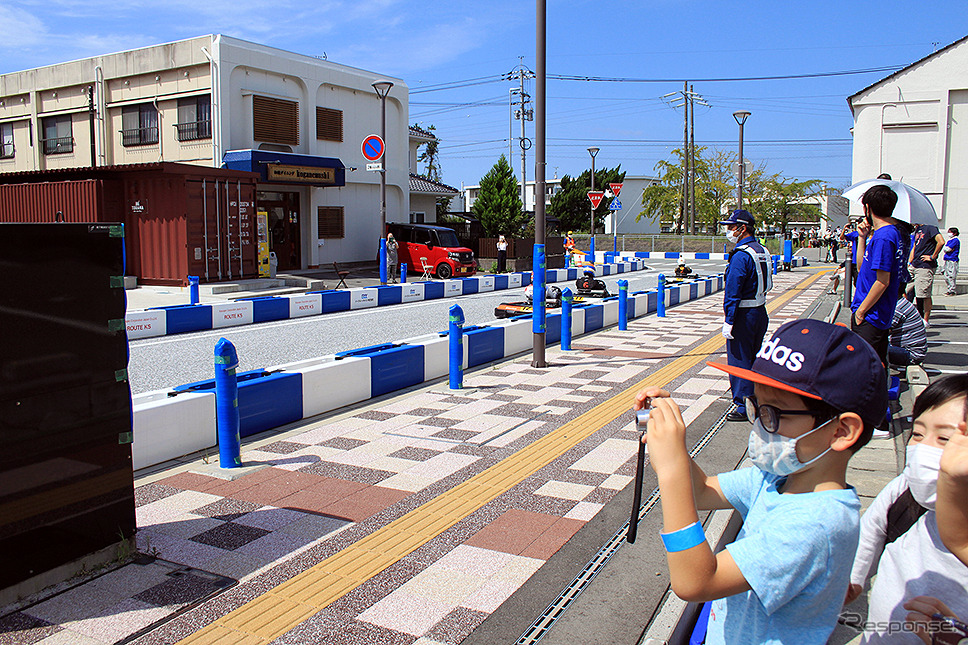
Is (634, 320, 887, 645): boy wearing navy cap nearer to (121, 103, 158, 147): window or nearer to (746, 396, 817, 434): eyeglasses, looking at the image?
(746, 396, 817, 434): eyeglasses

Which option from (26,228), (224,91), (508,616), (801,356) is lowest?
(508,616)

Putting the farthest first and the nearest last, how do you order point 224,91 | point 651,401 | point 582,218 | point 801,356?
1. point 582,218
2. point 224,91
3. point 651,401
4. point 801,356

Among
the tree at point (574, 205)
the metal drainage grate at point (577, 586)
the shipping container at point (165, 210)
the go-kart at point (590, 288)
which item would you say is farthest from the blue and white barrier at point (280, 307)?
the tree at point (574, 205)

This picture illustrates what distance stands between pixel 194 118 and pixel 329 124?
17.1ft

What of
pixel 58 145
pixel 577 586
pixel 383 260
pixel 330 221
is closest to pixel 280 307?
pixel 383 260

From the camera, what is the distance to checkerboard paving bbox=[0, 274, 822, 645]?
11.4 ft

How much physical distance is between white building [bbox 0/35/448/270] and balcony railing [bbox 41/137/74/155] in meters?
0.07

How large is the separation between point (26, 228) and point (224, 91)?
23.1m

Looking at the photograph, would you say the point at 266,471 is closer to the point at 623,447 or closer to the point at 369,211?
the point at 623,447

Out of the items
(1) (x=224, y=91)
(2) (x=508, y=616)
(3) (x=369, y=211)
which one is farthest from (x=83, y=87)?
(2) (x=508, y=616)

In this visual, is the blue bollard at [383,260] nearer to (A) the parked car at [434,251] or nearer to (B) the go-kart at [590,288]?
(A) the parked car at [434,251]

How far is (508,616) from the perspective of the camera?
346 cm

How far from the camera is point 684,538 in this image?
1.73m

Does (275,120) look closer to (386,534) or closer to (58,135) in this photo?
(58,135)
